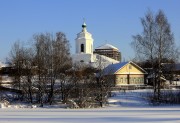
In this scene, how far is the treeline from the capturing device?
116 feet

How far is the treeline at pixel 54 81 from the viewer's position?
35.4 meters

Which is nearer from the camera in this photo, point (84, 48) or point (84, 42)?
point (84, 42)

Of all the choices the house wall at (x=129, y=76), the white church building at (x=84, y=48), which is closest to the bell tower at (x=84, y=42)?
the white church building at (x=84, y=48)

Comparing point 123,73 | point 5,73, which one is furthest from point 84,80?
point 5,73

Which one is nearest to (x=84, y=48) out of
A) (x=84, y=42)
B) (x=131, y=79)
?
(x=84, y=42)

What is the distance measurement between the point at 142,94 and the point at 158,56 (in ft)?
17.2

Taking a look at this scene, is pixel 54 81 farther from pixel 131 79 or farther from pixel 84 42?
pixel 84 42

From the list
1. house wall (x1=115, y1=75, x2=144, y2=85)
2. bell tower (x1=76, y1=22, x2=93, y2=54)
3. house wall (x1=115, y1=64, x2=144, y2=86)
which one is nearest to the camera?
house wall (x1=115, y1=75, x2=144, y2=85)

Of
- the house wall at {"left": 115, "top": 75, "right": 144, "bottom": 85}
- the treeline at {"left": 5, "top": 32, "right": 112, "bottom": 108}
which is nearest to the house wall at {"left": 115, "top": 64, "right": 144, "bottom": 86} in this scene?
the house wall at {"left": 115, "top": 75, "right": 144, "bottom": 85}

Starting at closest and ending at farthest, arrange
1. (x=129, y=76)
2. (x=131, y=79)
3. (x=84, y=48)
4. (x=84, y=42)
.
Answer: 1. (x=129, y=76)
2. (x=131, y=79)
3. (x=84, y=42)
4. (x=84, y=48)

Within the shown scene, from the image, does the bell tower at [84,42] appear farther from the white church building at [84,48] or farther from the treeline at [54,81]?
the treeline at [54,81]

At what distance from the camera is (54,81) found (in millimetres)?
40094

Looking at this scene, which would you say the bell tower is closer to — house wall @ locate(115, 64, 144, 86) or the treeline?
house wall @ locate(115, 64, 144, 86)

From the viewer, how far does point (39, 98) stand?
38.3 metres
